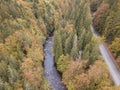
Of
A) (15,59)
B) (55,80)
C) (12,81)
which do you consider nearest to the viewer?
(12,81)

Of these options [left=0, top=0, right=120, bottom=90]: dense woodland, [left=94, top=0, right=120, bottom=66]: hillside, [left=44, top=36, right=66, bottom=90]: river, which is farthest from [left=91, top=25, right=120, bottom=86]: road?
[left=44, top=36, right=66, bottom=90]: river

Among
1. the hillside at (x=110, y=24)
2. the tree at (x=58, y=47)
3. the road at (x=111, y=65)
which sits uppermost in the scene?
the hillside at (x=110, y=24)

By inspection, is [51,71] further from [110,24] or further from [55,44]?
[110,24]

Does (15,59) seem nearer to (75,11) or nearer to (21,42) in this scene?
(21,42)

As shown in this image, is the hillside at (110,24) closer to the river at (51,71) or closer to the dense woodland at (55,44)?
the dense woodland at (55,44)

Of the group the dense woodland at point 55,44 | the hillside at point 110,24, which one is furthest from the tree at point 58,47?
the hillside at point 110,24

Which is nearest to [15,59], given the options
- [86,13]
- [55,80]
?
[55,80]
